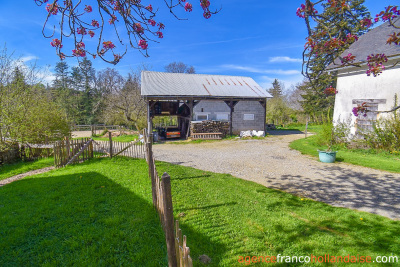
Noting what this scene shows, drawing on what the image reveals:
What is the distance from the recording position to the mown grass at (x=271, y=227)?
3.00 metres

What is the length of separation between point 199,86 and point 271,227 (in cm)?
1617

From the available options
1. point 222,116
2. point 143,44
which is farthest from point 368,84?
point 143,44

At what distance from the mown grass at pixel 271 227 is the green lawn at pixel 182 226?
2 cm

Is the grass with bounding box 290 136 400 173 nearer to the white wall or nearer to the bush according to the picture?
the bush

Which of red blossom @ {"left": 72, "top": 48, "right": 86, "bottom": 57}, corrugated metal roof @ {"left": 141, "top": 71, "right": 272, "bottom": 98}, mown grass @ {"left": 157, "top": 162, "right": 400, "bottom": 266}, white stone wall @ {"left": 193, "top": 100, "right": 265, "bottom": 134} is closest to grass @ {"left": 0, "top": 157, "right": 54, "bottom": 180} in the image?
mown grass @ {"left": 157, "top": 162, "right": 400, "bottom": 266}

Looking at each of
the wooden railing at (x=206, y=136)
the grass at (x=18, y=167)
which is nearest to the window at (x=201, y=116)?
the wooden railing at (x=206, y=136)

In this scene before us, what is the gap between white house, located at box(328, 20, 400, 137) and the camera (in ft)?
31.3

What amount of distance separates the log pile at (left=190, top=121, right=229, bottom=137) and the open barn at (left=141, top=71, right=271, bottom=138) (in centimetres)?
52

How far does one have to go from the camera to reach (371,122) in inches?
419

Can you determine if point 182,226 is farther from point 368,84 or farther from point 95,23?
point 368,84

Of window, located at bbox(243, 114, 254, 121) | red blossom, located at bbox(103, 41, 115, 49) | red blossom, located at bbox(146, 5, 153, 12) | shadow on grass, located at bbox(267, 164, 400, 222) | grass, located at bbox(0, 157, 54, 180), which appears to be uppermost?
red blossom, located at bbox(146, 5, 153, 12)

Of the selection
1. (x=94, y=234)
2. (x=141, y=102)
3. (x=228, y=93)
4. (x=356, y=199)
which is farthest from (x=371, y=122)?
(x=141, y=102)

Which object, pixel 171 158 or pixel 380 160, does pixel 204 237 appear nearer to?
pixel 171 158

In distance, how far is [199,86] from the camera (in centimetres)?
1845
